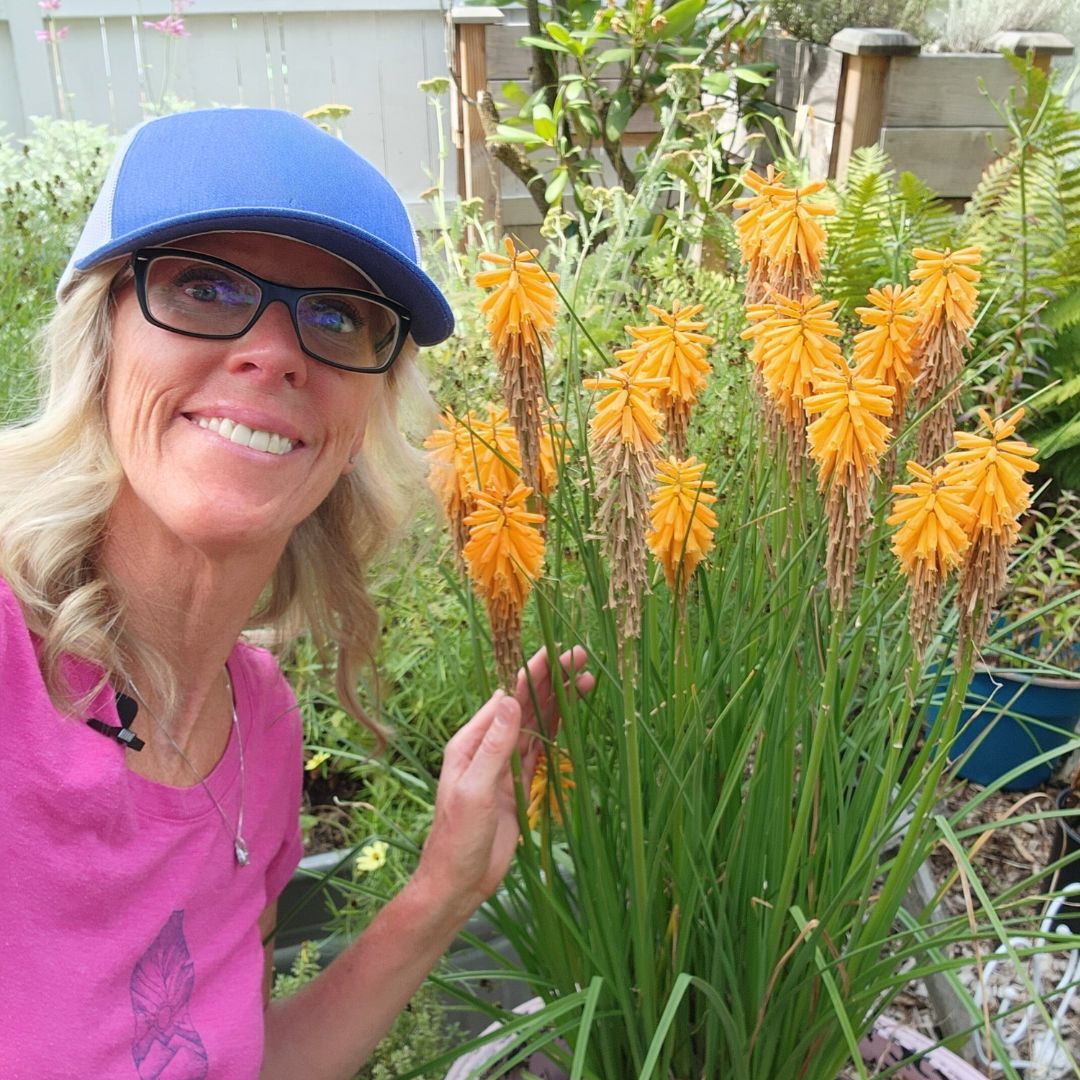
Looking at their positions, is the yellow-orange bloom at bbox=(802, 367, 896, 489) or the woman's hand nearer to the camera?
the yellow-orange bloom at bbox=(802, 367, 896, 489)

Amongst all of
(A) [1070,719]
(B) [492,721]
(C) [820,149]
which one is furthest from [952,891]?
(C) [820,149]

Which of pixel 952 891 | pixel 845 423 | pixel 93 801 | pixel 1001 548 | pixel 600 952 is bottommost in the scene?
pixel 952 891

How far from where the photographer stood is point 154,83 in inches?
288

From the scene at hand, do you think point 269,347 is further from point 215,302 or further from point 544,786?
point 544,786

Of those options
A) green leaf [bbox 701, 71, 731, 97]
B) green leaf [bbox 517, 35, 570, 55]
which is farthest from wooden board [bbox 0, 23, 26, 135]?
green leaf [bbox 701, 71, 731, 97]

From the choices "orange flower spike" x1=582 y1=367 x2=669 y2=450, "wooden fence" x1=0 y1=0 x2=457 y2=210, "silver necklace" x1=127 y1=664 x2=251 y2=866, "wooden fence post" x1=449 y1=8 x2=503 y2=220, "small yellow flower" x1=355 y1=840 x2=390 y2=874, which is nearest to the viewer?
"orange flower spike" x1=582 y1=367 x2=669 y2=450

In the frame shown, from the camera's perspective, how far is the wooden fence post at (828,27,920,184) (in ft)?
13.8

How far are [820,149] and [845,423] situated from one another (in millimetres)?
3860

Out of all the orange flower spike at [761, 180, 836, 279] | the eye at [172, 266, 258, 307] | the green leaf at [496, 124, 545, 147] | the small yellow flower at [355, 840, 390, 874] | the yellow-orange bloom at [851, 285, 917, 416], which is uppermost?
the orange flower spike at [761, 180, 836, 279]

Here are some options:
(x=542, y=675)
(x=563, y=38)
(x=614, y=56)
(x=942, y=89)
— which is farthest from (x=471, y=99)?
(x=542, y=675)

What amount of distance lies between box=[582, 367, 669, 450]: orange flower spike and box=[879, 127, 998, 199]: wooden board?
365cm

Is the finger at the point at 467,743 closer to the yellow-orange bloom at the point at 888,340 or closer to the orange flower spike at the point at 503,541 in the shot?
the orange flower spike at the point at 503,541

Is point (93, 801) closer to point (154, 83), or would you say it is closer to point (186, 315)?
point (186, 315)

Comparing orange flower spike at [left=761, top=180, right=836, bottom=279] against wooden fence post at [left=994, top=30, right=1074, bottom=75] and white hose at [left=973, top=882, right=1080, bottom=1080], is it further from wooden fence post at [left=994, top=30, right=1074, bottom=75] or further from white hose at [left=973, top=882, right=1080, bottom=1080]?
wooden fence post at [left=994, top=30, right=1074, bottom=75]
